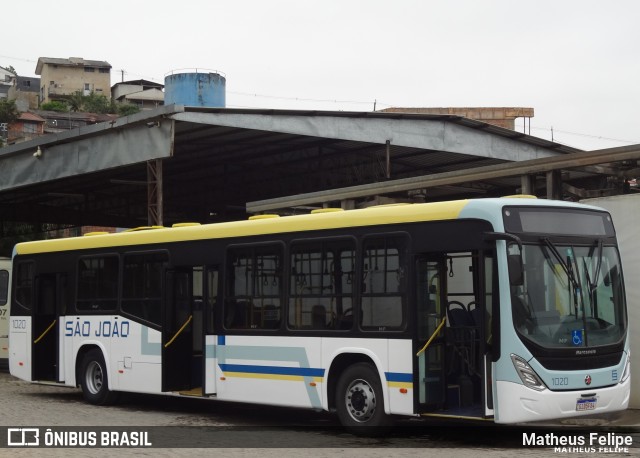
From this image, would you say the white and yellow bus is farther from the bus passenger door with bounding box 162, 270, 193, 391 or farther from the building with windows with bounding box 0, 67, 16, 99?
the building with windows with bounding box 0, 67, 16, 99

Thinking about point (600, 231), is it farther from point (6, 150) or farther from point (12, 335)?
point (6, 150)

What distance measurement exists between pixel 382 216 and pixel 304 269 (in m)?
1.49

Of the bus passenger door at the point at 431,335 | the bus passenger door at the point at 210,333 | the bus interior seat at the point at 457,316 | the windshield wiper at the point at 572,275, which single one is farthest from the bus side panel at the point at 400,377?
the bus passenger door at the point at 210,333

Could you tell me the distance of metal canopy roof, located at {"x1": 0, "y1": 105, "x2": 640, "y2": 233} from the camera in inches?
848

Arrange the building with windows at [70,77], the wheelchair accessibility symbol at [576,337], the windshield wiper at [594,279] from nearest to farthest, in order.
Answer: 1. the wheelchair accessibility symbol at [576,337]
2. the windshield wiper at [594,279]
3. the building with windows at [70,77]

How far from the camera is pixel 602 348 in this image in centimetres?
1126

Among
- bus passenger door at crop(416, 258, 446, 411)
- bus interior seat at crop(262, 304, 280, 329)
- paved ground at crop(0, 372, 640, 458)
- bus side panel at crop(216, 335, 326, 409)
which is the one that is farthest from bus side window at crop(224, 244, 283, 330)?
bus passenger door at crop(416, 258, 446, 411)

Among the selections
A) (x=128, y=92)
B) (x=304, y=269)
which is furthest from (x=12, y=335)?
(x=128, y=92)

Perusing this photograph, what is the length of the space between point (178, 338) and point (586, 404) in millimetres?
6777

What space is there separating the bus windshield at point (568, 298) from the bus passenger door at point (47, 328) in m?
9.96

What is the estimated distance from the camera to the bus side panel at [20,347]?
1844 cm

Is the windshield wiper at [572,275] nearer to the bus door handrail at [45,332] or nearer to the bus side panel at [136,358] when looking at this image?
the bus side panel at [136,358]

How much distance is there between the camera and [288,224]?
13.4 m

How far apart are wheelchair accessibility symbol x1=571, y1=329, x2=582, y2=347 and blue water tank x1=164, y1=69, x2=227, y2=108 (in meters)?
19.1
